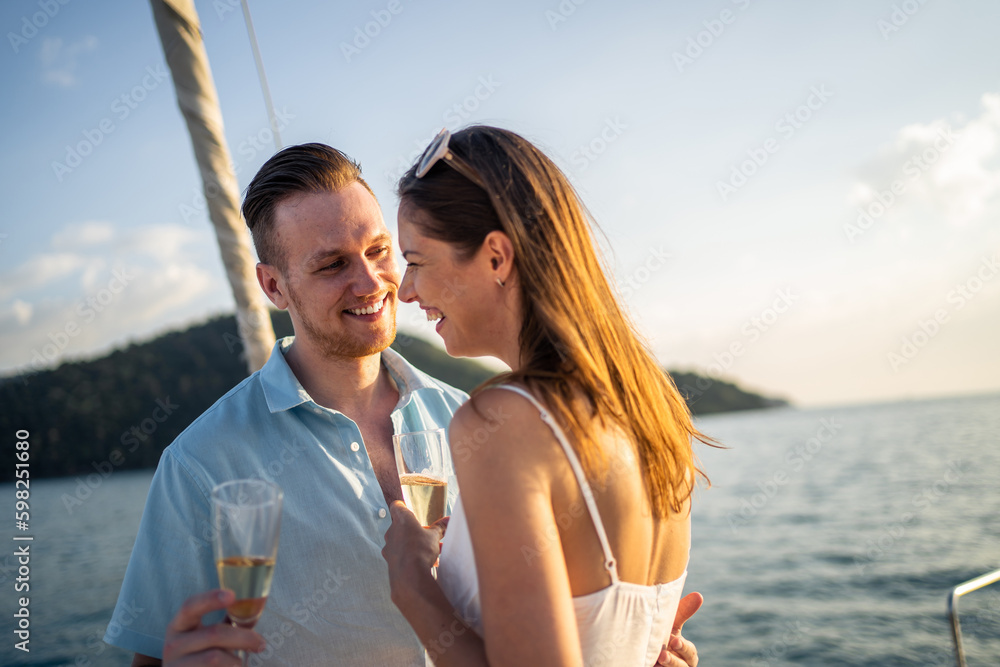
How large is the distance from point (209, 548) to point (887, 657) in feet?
63.3

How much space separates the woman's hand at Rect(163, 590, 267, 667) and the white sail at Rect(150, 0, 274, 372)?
180cm

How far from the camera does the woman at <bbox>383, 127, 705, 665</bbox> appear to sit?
1.37m

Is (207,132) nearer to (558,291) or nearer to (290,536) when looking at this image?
(290,536)

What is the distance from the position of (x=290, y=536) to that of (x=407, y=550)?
2.88 feet

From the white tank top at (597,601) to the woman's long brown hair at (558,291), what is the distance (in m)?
0.12

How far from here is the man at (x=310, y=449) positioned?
84.7 inches

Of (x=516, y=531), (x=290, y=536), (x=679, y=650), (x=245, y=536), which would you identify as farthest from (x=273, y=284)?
(x=679, y=650)

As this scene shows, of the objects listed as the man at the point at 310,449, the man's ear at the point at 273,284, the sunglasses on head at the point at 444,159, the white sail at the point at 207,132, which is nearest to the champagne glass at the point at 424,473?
the man at the point at 310,449

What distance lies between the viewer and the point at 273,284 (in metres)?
2.98

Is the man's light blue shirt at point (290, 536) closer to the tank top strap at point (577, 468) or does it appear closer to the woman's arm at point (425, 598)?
the woman's arm at point (425, 598)

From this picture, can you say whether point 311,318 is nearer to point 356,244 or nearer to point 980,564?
point 356,244

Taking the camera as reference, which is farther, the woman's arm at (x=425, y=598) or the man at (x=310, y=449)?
the man at (x=310, y=449)

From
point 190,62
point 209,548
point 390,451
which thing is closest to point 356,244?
point 390,451

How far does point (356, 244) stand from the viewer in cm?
278
